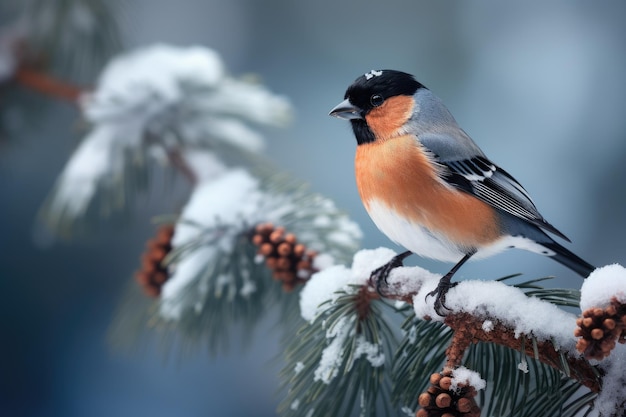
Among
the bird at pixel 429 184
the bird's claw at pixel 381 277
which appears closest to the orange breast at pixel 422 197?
the bird at pixel 429 184

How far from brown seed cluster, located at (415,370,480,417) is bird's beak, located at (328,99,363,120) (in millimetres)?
370

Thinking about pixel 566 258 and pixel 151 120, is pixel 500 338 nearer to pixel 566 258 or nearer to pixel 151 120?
pixel 566 258

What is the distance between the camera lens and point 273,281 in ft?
2.95

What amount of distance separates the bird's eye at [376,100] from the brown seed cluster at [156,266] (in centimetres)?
38

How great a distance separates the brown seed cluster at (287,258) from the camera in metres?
0.79

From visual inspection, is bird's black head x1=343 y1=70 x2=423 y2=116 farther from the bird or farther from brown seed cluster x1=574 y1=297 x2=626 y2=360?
brown seed cluster x1=574 y1=297 x2=626 y2=360

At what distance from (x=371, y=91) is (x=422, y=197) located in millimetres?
150

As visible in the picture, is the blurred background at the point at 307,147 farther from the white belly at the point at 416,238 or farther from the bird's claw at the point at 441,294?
the bird's claw at the point at 441,294

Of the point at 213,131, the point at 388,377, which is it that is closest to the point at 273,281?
the point at 388,377

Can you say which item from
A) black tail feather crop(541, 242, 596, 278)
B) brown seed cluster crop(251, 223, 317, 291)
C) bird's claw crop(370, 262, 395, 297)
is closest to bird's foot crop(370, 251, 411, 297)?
bird's claw crop(370, 262, 395, 297)

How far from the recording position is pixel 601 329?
1.47ft

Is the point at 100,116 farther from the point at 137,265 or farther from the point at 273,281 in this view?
the point at 137,265

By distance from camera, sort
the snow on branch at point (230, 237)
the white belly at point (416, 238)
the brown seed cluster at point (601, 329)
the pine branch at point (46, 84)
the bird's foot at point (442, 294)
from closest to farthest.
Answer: the brown seed cluster at point (601, 329) → the bird's foot at point (442, 294) → the white belly at point (416, 238) → the snow on branch at point (230, 237) → the pine branch at point (46, 84)

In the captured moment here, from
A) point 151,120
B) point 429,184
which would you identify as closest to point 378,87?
point 429,184
